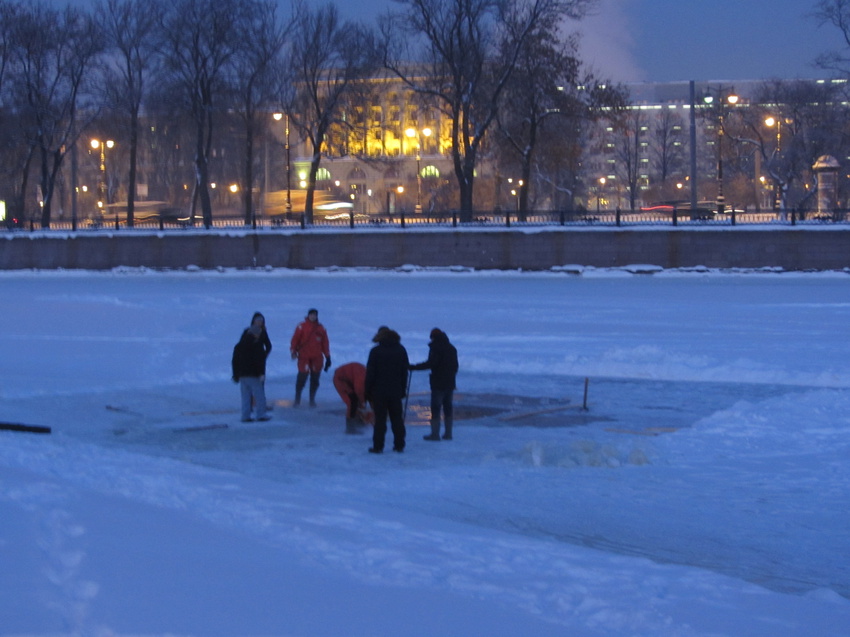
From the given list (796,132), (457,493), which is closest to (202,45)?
(796,132)

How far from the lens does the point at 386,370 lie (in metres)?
10.9

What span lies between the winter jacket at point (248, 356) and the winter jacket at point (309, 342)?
68.4 inches

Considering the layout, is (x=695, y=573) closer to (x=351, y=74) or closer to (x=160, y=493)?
(x=160, y=493)

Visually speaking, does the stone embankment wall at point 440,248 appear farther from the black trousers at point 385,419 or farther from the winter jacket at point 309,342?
the black trousers at point 385,419

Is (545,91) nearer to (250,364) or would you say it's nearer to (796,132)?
(796,132)

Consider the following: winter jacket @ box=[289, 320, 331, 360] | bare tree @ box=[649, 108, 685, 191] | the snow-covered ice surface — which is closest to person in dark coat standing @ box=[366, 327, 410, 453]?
the snow-covered ice surface

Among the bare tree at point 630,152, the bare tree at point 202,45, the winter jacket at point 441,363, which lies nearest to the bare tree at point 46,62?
the bare tree at point 202,45

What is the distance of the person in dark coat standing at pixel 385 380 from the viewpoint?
1087 cm

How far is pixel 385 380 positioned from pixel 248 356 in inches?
106

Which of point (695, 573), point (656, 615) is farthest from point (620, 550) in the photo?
point (656, 615)

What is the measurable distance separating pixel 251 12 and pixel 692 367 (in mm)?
42189

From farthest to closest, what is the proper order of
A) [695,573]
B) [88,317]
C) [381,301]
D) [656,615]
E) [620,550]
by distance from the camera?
[381,301], [88,317], [620,550], [695,573], [656,615]

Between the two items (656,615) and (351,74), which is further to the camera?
(351,74)

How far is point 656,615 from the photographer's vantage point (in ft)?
17.2
